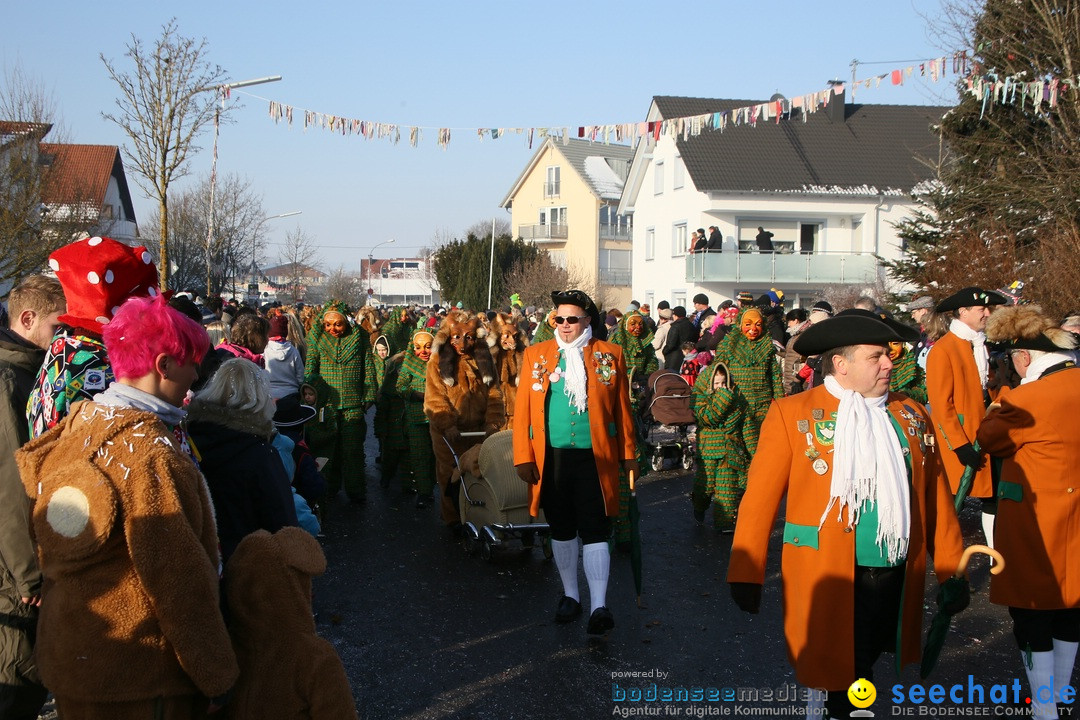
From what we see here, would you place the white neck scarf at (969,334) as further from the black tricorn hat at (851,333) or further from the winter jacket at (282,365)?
the winter jacket at (282,365)

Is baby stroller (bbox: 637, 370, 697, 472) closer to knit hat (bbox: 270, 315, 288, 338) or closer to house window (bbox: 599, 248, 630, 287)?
knit hat (bbox: 270, 315, 288, 338)

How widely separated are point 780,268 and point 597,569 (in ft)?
94.3

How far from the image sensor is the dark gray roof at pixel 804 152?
34.2 metres

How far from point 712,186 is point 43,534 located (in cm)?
3267

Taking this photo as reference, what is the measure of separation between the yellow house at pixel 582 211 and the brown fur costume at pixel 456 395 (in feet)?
145

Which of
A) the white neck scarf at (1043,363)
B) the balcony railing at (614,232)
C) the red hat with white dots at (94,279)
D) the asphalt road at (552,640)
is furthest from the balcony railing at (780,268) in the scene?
the red hat with white dots at (94,279)

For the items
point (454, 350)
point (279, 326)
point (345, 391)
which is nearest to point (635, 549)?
point (454, 350)

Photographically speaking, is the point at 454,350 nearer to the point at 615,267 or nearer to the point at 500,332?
the point at 500,332

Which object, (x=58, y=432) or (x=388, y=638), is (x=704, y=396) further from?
(x=58, y=432)

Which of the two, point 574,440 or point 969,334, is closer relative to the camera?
point 574,440

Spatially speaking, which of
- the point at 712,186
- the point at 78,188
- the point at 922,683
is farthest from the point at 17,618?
the point at 712,186

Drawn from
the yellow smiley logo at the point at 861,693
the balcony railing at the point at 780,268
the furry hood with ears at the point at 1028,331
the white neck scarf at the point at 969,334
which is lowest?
the yellow smiley logo at the point at 861,693

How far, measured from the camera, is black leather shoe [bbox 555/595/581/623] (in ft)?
19.7

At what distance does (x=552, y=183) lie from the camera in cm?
5841
